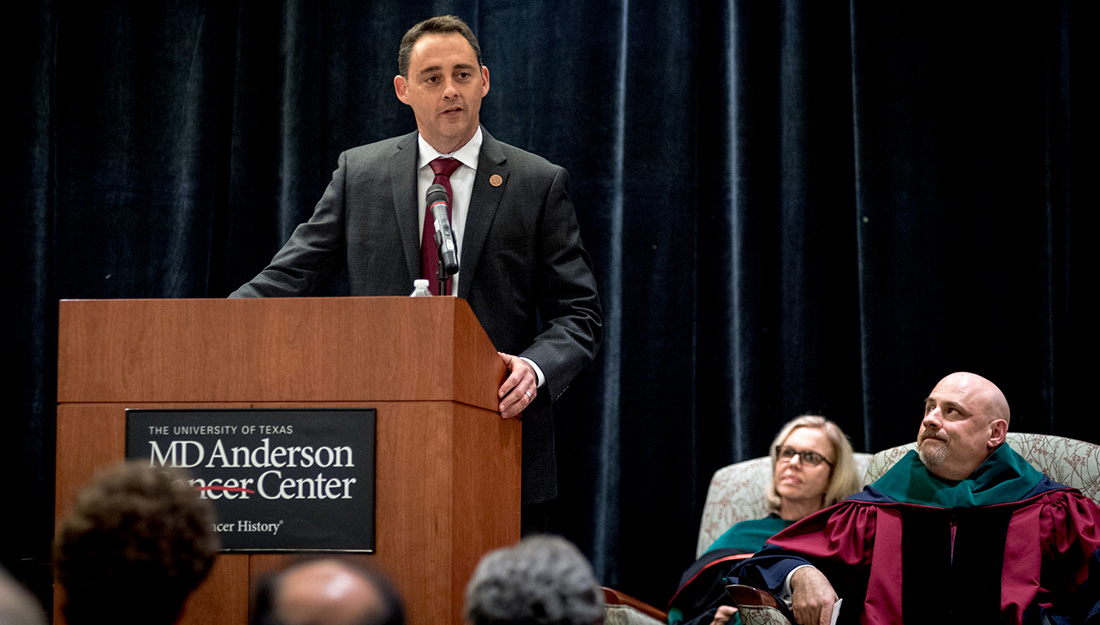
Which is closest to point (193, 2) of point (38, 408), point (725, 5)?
point (38, 408)

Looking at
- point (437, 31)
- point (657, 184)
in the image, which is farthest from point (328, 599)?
point (657, 184)

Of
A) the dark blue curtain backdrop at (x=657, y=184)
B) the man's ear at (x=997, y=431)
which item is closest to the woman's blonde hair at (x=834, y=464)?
the dark blue curtain backdrop at (x=657, y=184)

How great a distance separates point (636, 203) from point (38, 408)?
224cm

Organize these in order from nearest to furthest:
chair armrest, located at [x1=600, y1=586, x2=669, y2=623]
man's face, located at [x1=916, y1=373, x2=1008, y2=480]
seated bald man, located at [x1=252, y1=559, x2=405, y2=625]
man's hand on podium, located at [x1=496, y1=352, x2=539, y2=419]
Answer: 1. seated bald man, located at [x1=252, y1=559, x2=405, y2=625]
2. man's hand on podium, located at [x1=496, y1=352, x2=539, y2=419]
3. man's face, located at [x1=916, y1=373, x2=1008, y2=480]
4. chair armrest, located at [x1=600, y1=586, x2=669, y2=623]

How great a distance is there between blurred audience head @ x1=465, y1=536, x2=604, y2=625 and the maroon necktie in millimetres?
1427

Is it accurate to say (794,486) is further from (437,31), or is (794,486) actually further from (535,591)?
(535,591)

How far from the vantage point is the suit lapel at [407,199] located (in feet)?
7.72

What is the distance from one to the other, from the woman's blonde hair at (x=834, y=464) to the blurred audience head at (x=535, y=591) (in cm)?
266

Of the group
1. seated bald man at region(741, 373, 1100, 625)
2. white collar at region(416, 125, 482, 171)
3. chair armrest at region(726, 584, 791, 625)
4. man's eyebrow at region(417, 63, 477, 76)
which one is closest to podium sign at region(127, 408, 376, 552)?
white collar at region(416, 125, 482, 171)

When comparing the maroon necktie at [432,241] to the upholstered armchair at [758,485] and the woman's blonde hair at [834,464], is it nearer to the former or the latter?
the upholstered armchair at [758,485]

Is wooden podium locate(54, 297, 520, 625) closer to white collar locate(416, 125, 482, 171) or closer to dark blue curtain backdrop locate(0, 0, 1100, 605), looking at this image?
white collar locate(416, 125, 482, 171)

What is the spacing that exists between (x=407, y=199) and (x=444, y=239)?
50 centimetres

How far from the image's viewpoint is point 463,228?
2387 millimetres

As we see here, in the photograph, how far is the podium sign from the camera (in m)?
1.69
